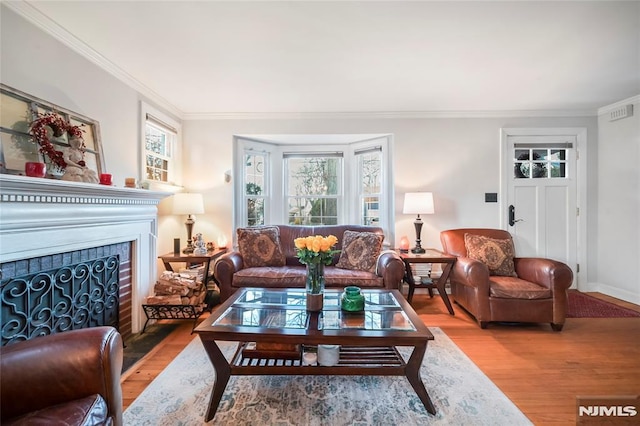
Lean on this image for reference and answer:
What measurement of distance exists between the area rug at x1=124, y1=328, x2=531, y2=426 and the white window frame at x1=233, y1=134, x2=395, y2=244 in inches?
83.2

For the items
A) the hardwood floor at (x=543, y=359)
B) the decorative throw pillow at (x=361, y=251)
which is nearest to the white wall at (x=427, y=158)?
the decorative throw pillow at (x=361, y=251)

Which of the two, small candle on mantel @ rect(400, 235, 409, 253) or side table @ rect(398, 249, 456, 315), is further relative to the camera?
small candle on mantel @ rect(400, 235, 409, 253)

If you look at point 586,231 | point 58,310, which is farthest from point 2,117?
point 586,231

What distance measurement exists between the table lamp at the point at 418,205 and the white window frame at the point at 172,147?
9.26ft

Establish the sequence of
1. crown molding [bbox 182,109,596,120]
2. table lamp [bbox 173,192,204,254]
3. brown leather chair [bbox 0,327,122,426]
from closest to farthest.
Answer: brown leather chair [bbox 0,327,122,426], table lamp [bbox 173,192,204,254], crown molding [bbox 182,109,596,120]

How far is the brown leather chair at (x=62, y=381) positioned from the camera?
0.97m

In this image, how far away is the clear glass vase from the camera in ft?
6.09

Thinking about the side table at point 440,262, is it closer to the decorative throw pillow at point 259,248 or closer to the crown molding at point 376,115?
the decorative throw pillow at point 259,248

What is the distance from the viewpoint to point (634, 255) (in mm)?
3311

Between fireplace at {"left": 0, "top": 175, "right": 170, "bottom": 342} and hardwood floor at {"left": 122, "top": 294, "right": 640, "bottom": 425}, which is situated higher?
fireplace at {"left": 0, "top": 175, "right": 170, "bottom": 342}

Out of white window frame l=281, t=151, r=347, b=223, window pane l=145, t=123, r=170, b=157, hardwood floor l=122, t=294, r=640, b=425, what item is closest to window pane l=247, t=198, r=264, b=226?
white window frame l=281, t=151, r=347, b=223

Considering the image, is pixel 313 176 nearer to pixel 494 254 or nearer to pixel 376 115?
pixel 376 115

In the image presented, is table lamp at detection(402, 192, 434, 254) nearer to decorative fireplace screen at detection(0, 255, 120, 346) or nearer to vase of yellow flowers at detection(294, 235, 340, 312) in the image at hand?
vase of yellow flowers at detection(294, 235, 340, 312)

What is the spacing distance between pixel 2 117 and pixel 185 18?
1.25 meters
